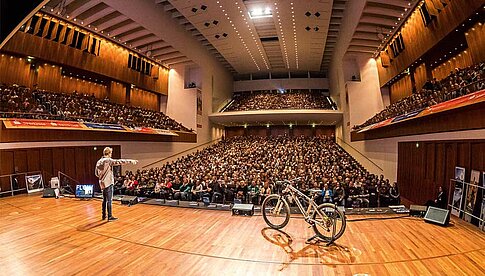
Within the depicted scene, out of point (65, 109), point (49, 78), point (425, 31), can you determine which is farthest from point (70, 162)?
point (425, 31)

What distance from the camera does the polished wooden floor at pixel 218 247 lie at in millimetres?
3977

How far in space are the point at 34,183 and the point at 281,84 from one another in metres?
28.2

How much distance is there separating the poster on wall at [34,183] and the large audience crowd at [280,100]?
19.0 meters

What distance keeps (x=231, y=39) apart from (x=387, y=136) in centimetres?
1380

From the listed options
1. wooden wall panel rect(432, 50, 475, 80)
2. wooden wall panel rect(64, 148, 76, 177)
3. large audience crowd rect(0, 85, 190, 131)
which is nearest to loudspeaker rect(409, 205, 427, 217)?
wooden wall panel rect(432, 50, 475, 80)

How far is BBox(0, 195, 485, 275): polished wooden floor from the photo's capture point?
3.98 meters

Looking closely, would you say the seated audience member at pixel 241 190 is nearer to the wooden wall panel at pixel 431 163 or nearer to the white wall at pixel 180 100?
the wooden wall panel at pixel 431 163

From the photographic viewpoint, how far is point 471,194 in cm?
692

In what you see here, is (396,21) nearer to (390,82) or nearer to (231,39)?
(390,82)

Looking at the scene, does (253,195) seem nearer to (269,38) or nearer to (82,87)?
(82,87)

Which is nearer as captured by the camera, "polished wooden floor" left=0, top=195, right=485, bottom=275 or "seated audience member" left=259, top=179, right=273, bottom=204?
"polished wooden floor" left=0, top=195, right=485, bottom=275

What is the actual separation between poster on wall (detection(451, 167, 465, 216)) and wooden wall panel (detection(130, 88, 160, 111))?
20.4 meters

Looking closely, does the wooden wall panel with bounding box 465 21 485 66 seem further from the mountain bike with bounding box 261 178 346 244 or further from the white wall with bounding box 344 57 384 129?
the mountain bike with bounding box 261 178 346 244

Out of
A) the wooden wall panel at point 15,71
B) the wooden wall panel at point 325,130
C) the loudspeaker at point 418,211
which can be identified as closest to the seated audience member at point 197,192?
the loudspeaker at point 418,211
